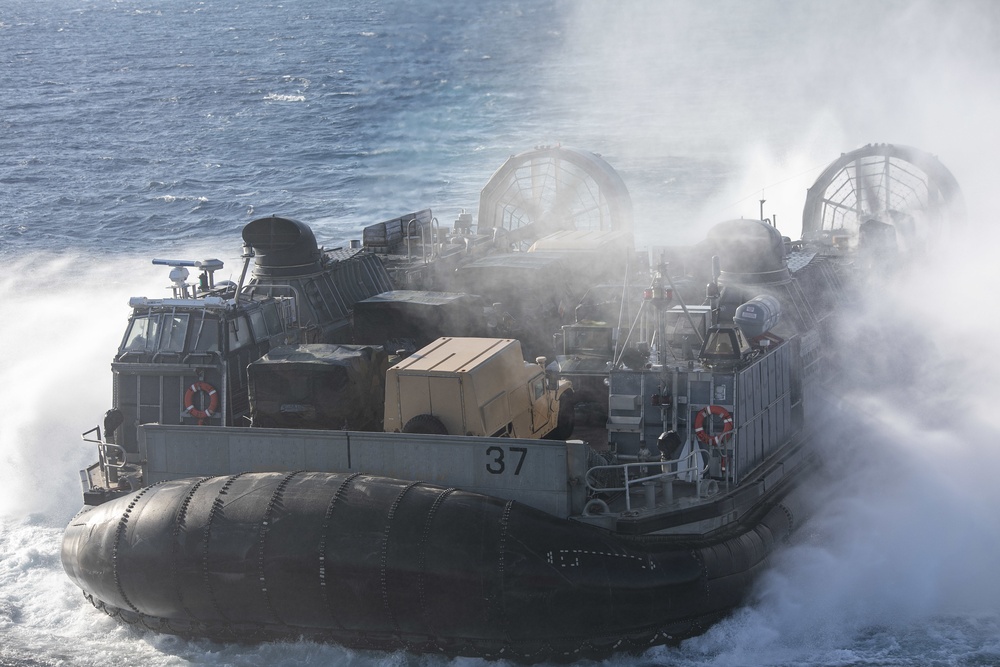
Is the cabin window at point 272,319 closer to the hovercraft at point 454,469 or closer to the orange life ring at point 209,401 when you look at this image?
the hovercraft at point 454,469

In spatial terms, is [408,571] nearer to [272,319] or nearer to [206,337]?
[206,337]

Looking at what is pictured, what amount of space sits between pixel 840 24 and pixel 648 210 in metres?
29.8

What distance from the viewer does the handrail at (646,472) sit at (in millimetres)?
11516

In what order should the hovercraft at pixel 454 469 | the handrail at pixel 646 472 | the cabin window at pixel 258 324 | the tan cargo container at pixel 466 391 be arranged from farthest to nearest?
1. the cabin window at pixel 258 324
2. the tan cargo container at pixel 466 391
3. the handrail at pixel 646 472
4. the hovercraft at pixel 454 469

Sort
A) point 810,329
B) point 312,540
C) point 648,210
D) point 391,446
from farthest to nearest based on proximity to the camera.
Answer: point 648,210
point 810,329
point 391,446
point 312,540

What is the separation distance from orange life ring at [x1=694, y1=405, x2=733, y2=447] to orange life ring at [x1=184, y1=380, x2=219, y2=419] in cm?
541

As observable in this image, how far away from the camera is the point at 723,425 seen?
480 inches

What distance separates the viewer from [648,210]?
33562 mm

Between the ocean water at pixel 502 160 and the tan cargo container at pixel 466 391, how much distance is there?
7.78 ft

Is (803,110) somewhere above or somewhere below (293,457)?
above

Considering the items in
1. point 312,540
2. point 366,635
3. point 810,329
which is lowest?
point 366,635

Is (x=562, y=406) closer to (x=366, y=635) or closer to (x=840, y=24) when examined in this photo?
(x=366, y=635)

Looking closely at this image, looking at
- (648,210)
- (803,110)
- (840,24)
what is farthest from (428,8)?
(648,210)

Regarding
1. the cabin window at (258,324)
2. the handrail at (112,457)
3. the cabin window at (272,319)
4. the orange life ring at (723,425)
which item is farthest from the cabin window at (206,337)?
the orange life ring at (723,425)
